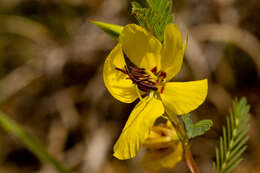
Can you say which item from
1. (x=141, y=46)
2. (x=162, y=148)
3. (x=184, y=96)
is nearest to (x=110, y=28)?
(x=141, y=46)

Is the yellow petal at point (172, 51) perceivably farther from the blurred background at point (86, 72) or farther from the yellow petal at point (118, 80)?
the blurred background at point (86, 72)

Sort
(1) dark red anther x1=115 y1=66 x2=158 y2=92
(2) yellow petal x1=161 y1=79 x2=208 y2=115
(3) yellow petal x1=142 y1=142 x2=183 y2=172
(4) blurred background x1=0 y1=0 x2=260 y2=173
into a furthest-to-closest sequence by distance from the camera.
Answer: (4) blurred background x1=0 y1=0 x2=260 y2=173
(3) yellow petal x1=142 y1=142 x2=183 y2=172
(1) dark red anther x1=115 y1=66 x2=158 y2=92
(2) yellow petal x1=161 y1=79 x2=208 y2=115

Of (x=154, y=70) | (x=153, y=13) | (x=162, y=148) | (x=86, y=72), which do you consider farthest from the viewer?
(x=86, y=72)

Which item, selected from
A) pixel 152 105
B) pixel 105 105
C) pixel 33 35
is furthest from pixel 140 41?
pixel 33 35

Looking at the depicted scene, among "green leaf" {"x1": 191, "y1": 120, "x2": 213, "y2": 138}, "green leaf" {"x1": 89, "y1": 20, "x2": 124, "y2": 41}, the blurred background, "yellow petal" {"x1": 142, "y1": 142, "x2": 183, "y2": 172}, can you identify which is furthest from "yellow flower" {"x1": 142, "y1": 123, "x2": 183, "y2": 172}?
the blurred background

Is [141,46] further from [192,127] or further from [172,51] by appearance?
[192,127]

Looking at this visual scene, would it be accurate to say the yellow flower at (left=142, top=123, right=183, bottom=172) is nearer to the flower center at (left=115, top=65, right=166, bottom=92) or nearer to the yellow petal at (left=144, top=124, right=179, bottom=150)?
the yellow petal at (left=144, top=124, right=179, bottom=150)

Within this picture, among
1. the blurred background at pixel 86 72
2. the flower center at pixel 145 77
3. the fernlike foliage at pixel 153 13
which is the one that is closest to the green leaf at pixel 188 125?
the flower center at pixel 145 77
